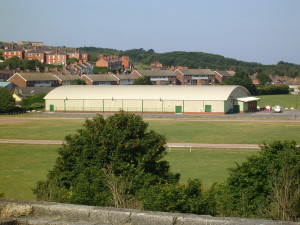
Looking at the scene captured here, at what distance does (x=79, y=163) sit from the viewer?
71.6 feet

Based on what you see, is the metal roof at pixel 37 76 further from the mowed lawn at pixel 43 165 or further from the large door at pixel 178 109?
the mowed lawn at pixel 43 165

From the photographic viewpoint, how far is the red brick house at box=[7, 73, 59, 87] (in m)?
127

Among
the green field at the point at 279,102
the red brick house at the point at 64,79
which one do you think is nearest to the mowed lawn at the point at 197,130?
the green field at the point at 279,102

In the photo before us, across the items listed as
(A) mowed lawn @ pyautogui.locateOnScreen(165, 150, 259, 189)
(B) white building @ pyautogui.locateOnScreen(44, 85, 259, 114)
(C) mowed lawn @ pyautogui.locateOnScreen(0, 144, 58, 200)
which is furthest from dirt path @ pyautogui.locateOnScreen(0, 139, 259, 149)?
(B) white building @ pyautogui.locateOnScreen(44, 85, 259, 114)

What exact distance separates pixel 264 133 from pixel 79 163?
37673mm

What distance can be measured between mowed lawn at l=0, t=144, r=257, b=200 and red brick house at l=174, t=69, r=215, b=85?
131769mm

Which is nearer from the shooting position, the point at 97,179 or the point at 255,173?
the point at 97,179

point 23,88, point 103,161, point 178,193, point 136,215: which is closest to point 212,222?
point 136,215

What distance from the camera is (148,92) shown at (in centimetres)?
8906

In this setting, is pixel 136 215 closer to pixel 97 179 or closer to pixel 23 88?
pixel 97 179

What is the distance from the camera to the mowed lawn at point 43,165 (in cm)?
2906

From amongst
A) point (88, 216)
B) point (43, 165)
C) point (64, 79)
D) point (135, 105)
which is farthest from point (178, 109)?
point (88, 216)

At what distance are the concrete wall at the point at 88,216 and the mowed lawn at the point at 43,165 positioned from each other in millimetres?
17488

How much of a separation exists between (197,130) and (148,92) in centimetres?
3005
